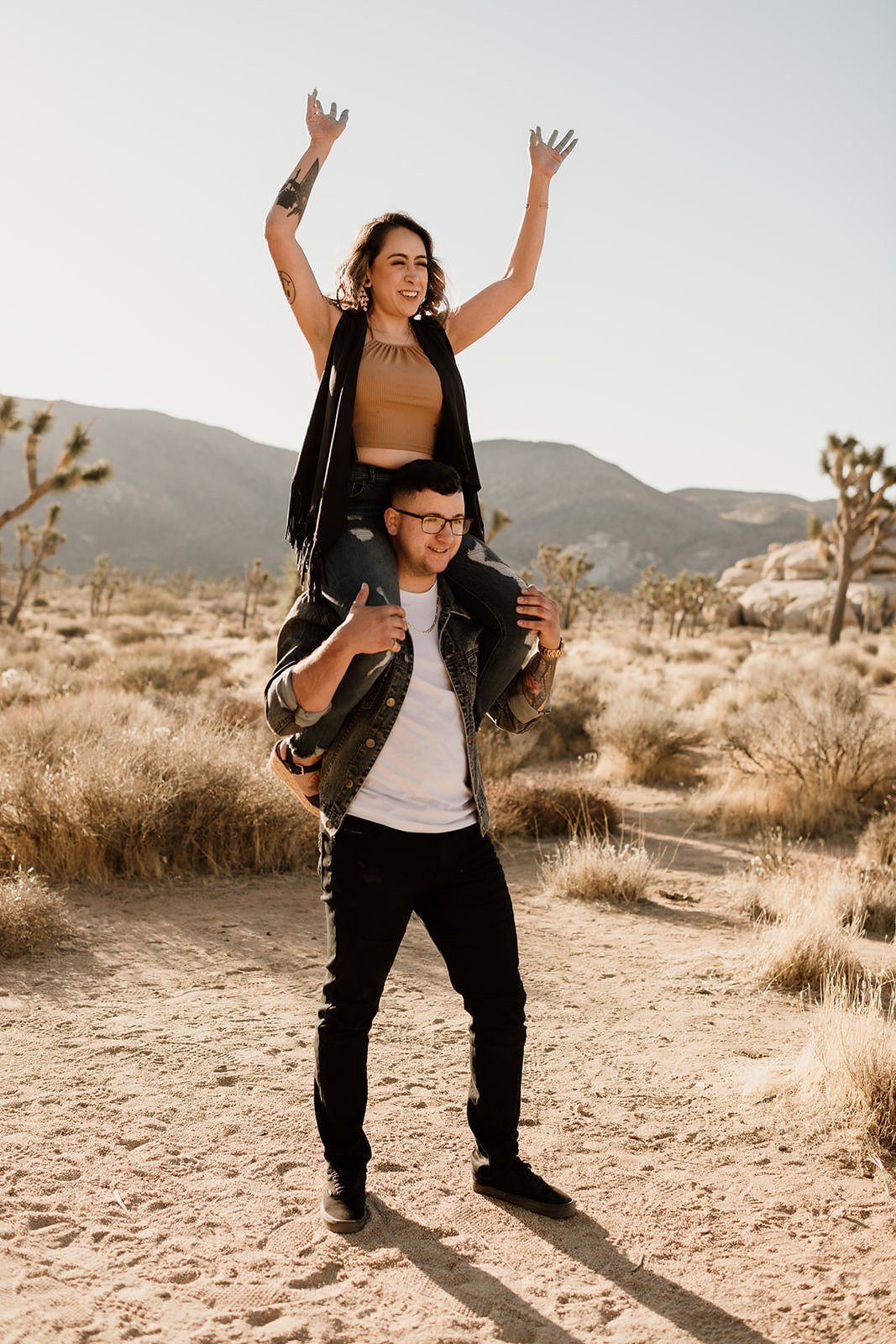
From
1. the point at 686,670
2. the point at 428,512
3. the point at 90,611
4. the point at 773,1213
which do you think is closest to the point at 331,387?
the point at 428,512

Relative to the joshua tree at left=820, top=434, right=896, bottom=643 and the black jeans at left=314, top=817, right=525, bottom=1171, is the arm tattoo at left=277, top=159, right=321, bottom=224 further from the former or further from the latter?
the joshua tree at left=820, top=434, right=896, bottom=643

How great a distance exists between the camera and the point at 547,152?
369 centimetres

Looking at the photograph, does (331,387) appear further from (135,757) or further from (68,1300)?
(135,757)

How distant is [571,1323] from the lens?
271cm

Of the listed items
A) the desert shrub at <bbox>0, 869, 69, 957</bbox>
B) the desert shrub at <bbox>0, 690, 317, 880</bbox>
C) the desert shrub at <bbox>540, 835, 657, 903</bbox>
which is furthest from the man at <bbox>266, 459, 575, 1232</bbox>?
the desert shrub at <bbox>0, 690, 317, 880</bbox>

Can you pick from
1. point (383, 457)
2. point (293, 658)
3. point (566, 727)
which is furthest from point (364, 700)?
point (566, 727)

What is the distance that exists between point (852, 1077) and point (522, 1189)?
55.3 inches

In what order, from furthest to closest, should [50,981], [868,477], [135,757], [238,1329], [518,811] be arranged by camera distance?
[868,477] < [518,811] < [135,757] < [50,981] < [238,1329]

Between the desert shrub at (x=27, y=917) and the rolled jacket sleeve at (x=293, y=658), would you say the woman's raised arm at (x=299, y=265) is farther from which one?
the desert shrub at (x=27, y=917)

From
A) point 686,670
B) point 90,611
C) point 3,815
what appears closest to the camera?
point 3,815

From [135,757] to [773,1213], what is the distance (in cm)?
552

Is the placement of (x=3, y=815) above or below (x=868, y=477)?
below

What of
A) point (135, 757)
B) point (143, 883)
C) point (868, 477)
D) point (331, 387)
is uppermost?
point (868, 477)

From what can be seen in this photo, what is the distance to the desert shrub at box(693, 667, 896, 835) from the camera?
32.3ft
